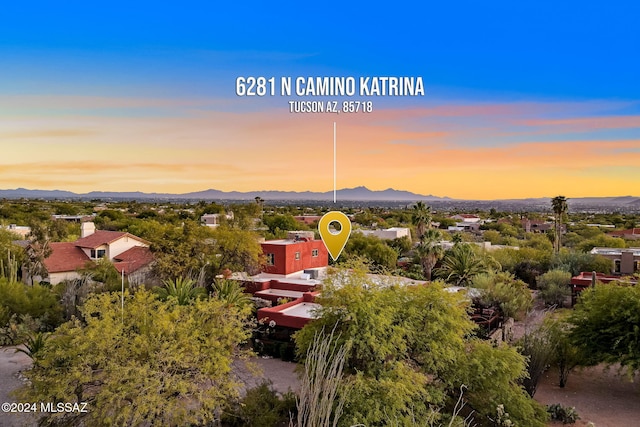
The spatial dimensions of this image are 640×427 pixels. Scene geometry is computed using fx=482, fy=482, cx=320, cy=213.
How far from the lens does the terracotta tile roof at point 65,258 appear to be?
3284 cm

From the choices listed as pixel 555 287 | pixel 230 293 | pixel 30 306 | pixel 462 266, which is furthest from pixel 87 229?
pixel 555 287

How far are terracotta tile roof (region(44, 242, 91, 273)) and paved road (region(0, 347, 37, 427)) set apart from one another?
10602mm

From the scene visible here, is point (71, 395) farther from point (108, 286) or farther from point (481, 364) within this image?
point (108, 286)

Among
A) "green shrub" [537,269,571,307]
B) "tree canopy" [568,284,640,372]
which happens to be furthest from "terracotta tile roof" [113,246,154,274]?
"green shrub" [537,269,571,307]

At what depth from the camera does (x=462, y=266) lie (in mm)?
34344

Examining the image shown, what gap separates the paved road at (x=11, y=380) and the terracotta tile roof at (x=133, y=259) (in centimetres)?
1017

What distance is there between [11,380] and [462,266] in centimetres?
2724

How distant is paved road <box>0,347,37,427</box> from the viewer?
1505 cm

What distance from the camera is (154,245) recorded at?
3005cm

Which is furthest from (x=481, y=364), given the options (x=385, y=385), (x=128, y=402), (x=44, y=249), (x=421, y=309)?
(x=44, y=249)

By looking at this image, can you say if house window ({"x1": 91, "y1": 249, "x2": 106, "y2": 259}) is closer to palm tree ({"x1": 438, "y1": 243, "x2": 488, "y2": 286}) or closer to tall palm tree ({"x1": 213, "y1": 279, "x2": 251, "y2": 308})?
tall palm tree ({"x1": 213, "y1": 279, "x2": 251, "y2": 308})

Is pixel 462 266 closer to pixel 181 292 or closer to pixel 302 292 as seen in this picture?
pixel 302 292

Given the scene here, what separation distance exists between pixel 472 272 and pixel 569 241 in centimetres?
3687

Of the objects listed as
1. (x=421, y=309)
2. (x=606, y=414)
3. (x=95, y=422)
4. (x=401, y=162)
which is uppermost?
(x=401, y=162)
